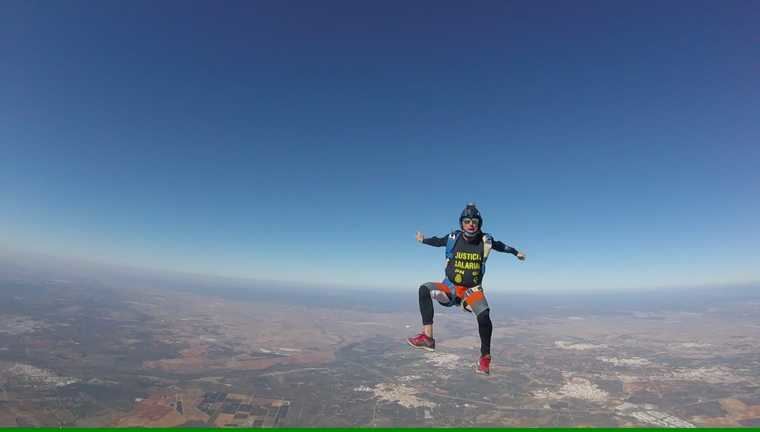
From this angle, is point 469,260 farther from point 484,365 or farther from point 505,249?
point 484,365

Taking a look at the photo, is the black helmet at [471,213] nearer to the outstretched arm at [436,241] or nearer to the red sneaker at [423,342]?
the outstretched arm at [436,241]

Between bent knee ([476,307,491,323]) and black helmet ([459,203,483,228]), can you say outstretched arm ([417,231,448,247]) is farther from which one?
bent knee ([476,307,491,323])

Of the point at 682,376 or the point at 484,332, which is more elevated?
the point at 484,332

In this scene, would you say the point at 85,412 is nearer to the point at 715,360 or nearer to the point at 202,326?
the point at 202,326

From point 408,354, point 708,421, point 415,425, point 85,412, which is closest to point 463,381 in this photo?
point 415,425

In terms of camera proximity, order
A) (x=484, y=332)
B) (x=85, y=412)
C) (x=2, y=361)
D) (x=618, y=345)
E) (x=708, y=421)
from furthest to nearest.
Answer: (x=618, y=345) < (x=2, y=361) < (x=708, y=421) < (x=85, y=412) < (x=484, y=332)

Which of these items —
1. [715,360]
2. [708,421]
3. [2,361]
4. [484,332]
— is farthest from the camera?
[715,360]

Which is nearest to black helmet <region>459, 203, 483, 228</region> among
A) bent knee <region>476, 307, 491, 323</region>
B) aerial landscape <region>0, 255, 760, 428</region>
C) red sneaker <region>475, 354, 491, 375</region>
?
bent knee <region>476, 307, 491, 323</region>
